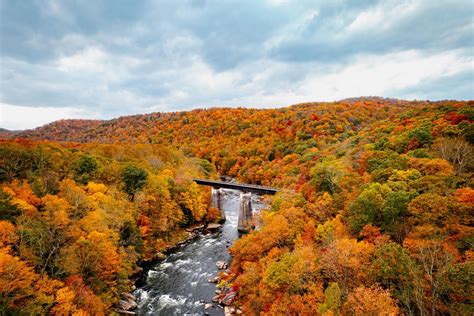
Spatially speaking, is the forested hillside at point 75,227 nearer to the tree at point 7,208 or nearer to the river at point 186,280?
the tree at point 7,208

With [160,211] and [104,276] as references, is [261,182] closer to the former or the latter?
[160,211]

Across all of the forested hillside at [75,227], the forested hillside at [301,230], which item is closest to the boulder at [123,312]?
the forested hillside at [75,227]

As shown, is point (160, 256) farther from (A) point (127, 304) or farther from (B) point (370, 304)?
(B) point (370, 304)

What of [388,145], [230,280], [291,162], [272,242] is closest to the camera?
[272,242]

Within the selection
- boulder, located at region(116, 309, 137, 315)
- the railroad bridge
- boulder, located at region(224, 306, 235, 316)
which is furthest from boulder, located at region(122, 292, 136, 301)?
the railroad bridge

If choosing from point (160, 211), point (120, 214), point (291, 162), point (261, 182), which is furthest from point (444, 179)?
point (261, 182)

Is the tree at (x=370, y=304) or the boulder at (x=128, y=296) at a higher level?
the tree at (x=370, y=304)

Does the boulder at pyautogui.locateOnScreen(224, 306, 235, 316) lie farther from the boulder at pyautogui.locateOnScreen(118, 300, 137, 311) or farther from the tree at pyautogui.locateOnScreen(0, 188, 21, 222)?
the tree at pyautogui.locateOnScreen(0, 188, 21, 222)
